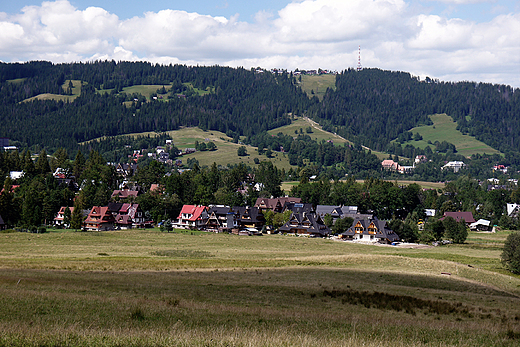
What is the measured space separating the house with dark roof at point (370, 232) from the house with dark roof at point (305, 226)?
5.48 m

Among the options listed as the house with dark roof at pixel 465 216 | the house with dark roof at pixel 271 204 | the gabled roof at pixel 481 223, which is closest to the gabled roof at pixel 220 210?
the house with dark roof at pixel 271 204

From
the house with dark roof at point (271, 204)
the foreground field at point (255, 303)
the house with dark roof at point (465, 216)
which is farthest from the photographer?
the house with dark roof at point (465, 216)

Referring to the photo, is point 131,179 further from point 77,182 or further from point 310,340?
point 310,340

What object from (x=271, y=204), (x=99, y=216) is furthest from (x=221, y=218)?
(x=99, y=216)

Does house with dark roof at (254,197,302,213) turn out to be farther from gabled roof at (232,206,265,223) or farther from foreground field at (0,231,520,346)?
foreground field at (0,231,520,346)

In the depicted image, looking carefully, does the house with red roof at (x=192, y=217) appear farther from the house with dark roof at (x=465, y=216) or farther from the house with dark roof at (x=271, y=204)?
the house with dark roof at (x=465, y=216)

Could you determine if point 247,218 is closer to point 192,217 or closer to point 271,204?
point 192,217

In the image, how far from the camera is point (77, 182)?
15838cm

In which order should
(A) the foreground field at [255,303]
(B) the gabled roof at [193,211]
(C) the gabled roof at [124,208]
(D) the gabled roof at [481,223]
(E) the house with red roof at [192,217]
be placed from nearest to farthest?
(A) the foreground field at [255,303] < (C) the gabled roof at [124,208] < (E) the house with red roof at [192,217] < (B) the gabled roof at [193,211] < (D) the gabled roof at [481,223]

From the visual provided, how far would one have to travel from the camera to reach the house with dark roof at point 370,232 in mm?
102688

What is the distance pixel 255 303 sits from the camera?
84.2 ft

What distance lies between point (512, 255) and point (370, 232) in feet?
157

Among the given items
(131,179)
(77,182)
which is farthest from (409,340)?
(77,182)

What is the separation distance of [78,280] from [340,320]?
19.4 metres
